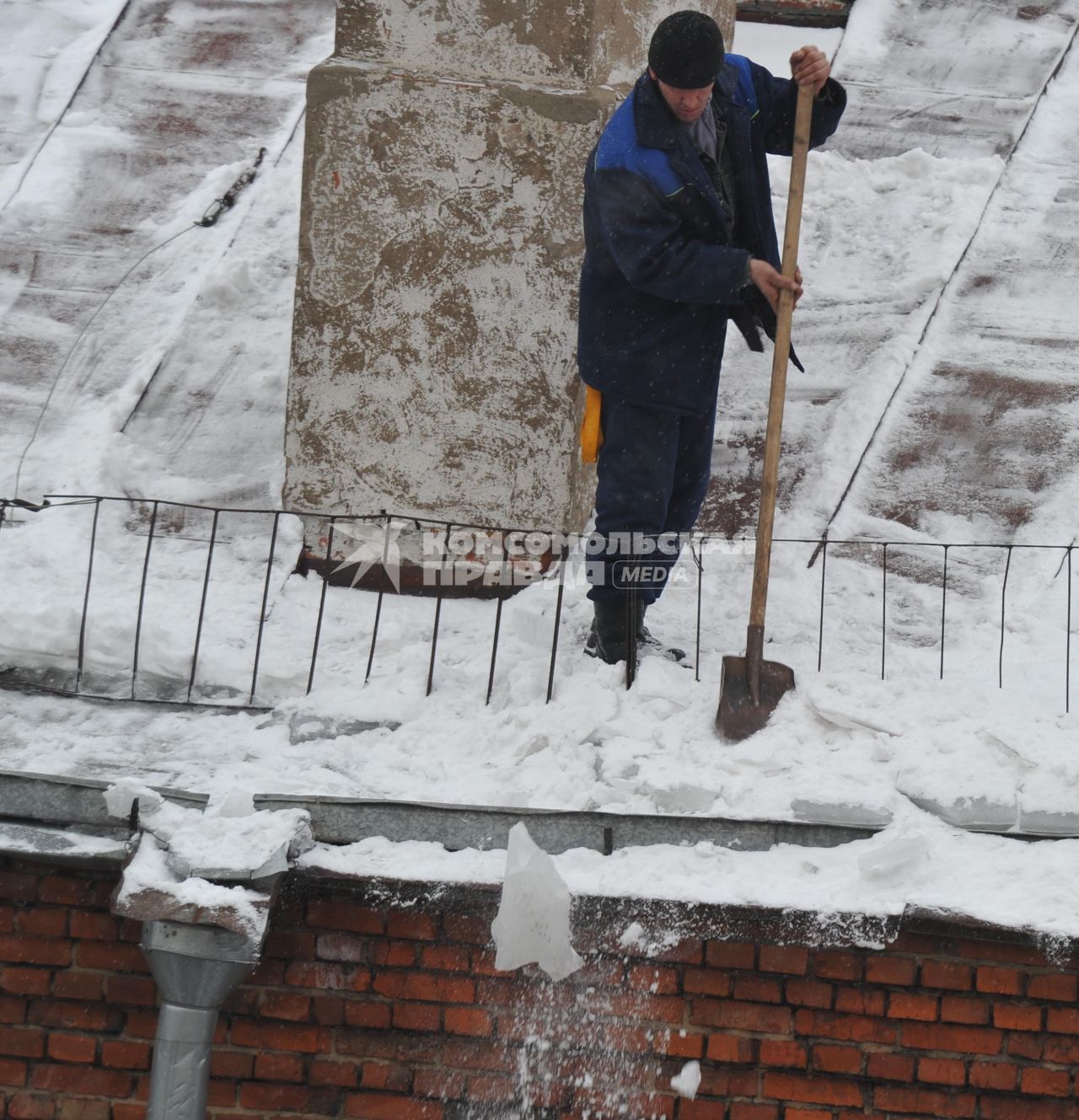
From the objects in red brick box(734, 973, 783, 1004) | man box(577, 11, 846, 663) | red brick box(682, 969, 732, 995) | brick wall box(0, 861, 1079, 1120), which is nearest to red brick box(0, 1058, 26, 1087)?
brick wall box(0, 861, 1079, 1120)

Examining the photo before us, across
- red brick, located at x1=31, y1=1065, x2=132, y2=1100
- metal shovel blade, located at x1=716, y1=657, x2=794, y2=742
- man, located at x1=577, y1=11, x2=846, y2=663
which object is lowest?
red brick, located at x1=31, y1=1065, x2=132, y2=1100

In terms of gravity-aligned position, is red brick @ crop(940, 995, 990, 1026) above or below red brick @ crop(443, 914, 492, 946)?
below

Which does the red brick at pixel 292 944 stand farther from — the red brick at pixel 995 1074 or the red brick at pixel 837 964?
the red brick at pixel 995 1074

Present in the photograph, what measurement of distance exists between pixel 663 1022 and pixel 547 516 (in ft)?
6.34

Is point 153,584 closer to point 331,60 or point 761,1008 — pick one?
point 331,60

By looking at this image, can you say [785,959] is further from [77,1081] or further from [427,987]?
[77,1081]

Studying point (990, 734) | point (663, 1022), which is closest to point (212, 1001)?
point (663, 1022)

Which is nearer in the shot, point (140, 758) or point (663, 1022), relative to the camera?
point (663, 1022)

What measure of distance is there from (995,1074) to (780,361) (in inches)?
73.0

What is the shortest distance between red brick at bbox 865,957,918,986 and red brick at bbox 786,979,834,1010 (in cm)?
11

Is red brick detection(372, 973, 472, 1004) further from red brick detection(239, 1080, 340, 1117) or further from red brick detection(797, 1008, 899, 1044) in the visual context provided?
red brick detection(797, 1008, 899, 1044)

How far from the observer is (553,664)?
3.76 metres

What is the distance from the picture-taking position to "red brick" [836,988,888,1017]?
10.2ft

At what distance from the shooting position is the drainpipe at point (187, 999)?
2.92m
